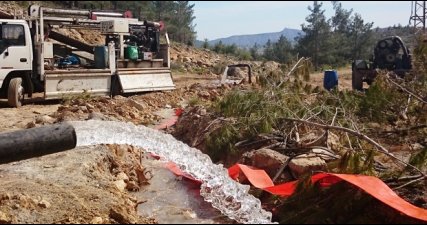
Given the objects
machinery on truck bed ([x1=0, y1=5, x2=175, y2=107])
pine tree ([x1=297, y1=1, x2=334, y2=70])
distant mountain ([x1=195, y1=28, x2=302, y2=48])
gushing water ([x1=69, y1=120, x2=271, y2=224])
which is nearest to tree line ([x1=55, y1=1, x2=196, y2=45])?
distant mountain ([x1=195, y1=28, x2=302, y2=48])

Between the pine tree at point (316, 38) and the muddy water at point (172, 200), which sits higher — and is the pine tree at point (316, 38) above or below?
above

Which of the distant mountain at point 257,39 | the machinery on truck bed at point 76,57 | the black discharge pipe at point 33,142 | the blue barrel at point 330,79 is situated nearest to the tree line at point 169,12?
the distant mountain at point 257,39

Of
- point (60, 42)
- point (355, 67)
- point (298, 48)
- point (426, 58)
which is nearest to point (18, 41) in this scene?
point (60, 42)

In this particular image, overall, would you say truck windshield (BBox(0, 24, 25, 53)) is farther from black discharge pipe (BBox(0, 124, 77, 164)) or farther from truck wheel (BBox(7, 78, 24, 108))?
black discharge pipe (BBox(0, 124, 77, 164))

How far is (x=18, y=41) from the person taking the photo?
11.1 m

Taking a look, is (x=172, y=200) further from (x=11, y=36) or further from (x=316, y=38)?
(x=316, y=38)

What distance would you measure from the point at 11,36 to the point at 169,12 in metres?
35.3

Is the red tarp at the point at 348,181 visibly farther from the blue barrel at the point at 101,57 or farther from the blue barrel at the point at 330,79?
the blue barrel at the point at 330,79

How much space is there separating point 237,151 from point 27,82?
264 inches

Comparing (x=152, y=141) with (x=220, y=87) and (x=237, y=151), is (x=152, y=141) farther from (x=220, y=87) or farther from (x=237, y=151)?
(x=220, y=87)

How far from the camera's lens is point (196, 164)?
5895 mm

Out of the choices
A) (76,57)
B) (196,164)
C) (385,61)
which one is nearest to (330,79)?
(385,61)

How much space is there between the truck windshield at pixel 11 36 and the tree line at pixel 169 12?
87.1 feet

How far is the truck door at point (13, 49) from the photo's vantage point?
428 inches
